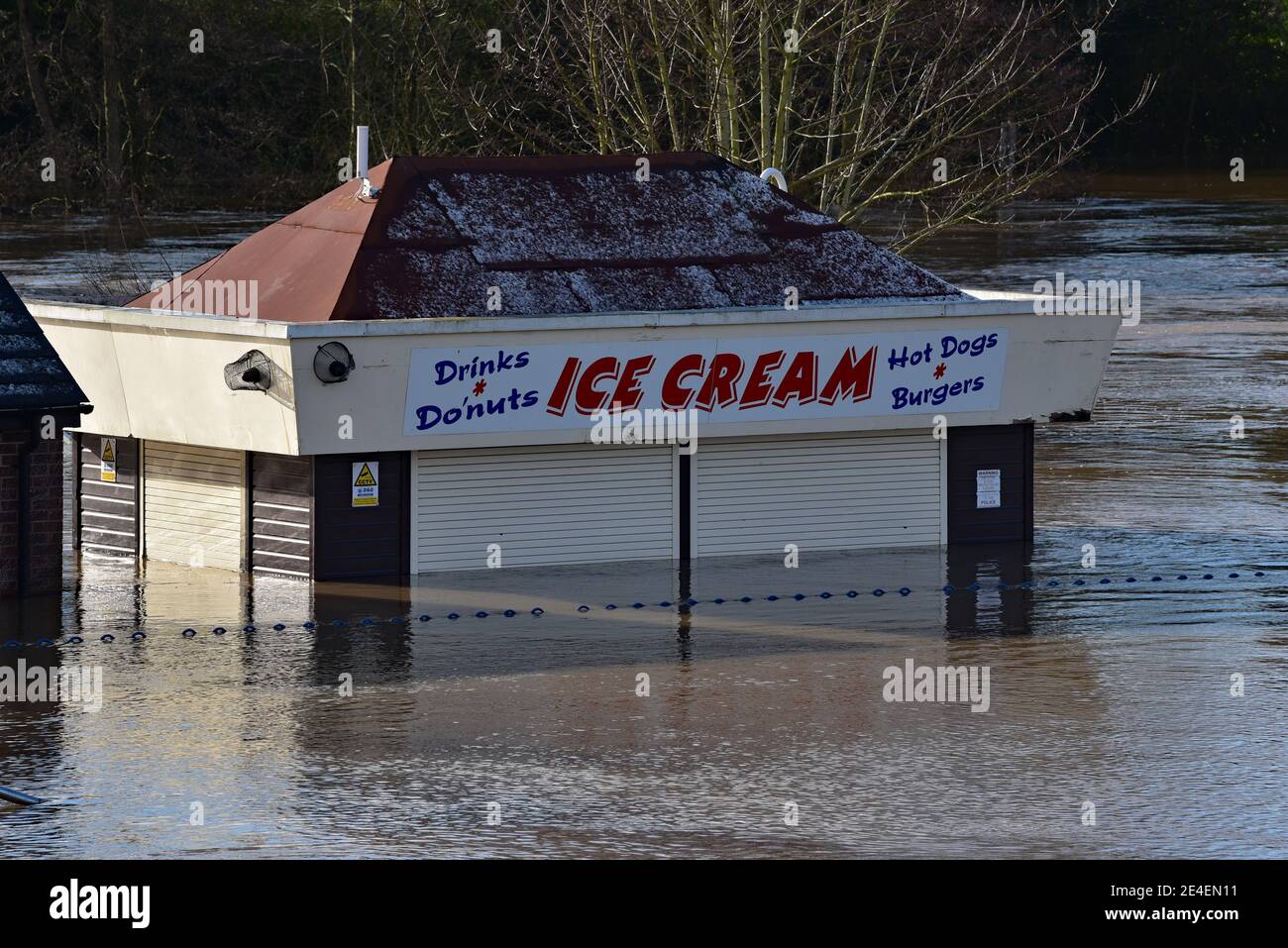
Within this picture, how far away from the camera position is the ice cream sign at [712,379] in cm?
2344

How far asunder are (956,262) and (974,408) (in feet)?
130

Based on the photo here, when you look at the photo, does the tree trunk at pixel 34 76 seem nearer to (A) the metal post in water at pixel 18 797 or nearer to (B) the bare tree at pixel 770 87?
(B) the bare tree at pixel 770 87

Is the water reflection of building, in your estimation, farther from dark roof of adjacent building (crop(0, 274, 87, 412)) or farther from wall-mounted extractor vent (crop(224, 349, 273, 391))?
dark roof of adjacent building (crop(0, 274, 87, 412))

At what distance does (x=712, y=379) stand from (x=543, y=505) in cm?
211

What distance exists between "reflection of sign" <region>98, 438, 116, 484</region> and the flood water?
→ 109 centimetres

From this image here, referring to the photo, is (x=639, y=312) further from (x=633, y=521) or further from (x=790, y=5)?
(x=790, y=5)

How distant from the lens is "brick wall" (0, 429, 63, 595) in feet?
74.5

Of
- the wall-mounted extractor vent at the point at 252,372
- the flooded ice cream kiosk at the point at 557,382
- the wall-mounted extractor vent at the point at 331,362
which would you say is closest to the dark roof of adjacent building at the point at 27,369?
the flooded ice cream kiosk at the point at 557,382

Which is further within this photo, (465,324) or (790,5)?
(790,5)

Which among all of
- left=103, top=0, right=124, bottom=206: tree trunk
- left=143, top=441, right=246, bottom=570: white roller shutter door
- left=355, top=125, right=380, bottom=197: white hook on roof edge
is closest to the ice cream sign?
left=143, top=441, right=246, bottom=570: white roller shutter door

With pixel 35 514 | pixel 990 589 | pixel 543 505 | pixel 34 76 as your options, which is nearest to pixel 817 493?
pixel 990 589

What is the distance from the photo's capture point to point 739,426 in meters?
24.7

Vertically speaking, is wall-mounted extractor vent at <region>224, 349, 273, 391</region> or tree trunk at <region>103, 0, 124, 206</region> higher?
tree trunk at <region>103, 0, 124, 206</region>

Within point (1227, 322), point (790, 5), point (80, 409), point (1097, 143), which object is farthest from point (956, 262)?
point (80, 409)
